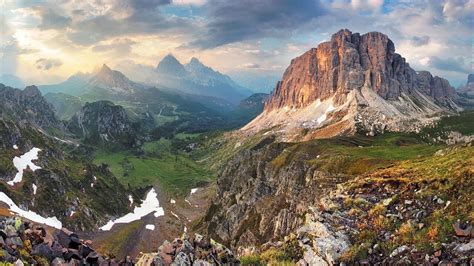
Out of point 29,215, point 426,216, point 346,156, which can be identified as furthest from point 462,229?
point 29,215

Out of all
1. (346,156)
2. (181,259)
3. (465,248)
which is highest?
(465,248)

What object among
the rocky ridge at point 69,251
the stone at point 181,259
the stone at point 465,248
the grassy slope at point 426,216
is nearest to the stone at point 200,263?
the rocky ridge at point 69,251

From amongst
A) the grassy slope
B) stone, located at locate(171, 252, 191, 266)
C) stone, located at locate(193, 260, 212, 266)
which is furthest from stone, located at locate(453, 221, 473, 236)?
stone, located at locate(171, 252, 191, 266)

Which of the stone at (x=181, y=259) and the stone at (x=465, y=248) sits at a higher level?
the stone at (x=465, y=248)

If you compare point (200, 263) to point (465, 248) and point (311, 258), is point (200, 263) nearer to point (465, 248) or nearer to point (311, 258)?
point (311, 258)

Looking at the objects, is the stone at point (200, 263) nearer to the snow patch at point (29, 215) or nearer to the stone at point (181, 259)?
the stone at point (181, 259)

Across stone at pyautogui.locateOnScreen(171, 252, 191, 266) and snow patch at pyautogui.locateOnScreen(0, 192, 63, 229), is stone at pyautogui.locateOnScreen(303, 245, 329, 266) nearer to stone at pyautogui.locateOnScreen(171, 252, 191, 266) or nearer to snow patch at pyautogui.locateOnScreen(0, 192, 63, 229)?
stone at pyautogui.locateOnScreen(171, 252, 191, 266)

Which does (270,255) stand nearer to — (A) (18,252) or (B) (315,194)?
(A) (18,252)

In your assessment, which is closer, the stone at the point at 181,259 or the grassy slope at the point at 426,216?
the stone at the point at 181,259

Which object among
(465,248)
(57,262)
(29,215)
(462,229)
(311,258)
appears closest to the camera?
(57,262)

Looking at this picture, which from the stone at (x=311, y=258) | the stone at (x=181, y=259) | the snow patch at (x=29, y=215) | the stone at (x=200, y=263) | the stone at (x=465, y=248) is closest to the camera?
the stone at (x=465, y=248)

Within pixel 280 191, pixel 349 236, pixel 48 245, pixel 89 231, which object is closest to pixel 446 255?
pixel 349 236

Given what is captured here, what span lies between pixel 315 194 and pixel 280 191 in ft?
132

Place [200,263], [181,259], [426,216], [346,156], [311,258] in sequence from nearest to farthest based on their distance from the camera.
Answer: [181,259], [200,263], [311,258], [426,216], [346,156]
